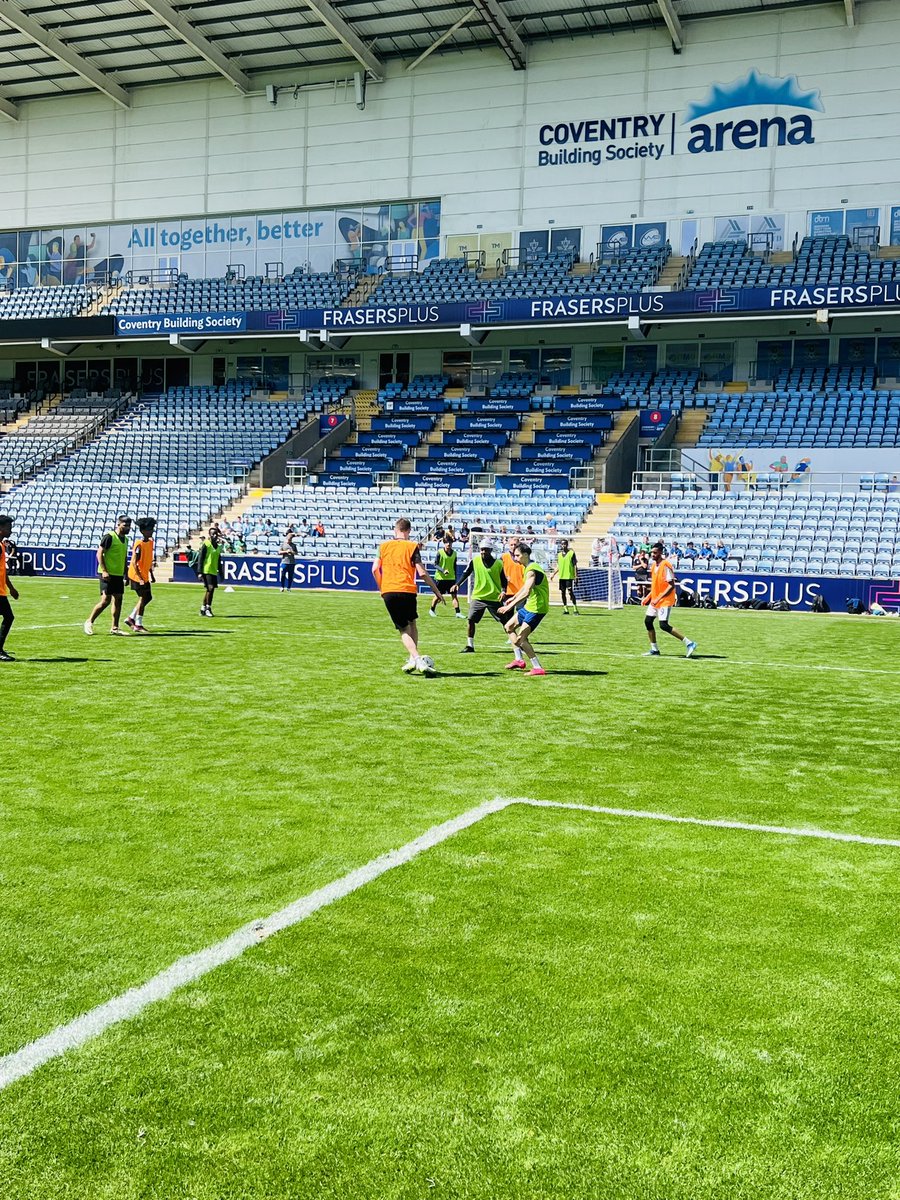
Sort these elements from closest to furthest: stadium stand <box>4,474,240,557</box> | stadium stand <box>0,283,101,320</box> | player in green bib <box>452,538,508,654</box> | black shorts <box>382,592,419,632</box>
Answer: black shorts <box>382,592,419,632</box>, player in green bib <box>452,538,508,654</box>, stadium stand <box>4,474,240,557</box>, stadium stand <box>0,283,101,320</box>

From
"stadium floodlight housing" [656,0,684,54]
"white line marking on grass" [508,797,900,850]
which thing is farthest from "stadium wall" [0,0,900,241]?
"white line marking on grass" [508,797,900,850]

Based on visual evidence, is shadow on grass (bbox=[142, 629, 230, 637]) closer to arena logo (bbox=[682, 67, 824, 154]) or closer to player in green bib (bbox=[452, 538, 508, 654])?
player in green bib (bbox=[452, 538, 508, 654])

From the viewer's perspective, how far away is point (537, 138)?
46.8 metres

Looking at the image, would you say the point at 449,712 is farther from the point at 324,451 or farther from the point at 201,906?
the point at 324,451

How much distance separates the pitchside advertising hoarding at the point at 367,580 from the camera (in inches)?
1191

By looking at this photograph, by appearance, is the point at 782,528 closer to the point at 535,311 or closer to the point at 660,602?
the point at 535,311

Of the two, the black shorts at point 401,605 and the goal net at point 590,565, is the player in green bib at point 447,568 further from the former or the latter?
the black shorts at point 401,605

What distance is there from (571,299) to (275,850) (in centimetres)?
3955

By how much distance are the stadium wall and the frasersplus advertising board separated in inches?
227

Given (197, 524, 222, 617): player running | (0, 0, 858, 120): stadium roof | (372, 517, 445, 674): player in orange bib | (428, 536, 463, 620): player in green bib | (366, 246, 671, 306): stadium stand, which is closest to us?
(372, 517, 445, 674): player in orange bib

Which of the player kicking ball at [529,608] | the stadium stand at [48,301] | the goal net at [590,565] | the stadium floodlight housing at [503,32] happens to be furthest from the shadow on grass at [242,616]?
the stadium stand at [48,301]

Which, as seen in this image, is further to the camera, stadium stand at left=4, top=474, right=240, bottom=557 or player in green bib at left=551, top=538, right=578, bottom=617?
stadium stand at left=4, top=474, right=240, bottom=557

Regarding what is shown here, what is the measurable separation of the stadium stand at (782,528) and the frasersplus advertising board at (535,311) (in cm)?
774

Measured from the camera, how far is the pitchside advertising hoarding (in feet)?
99.2
